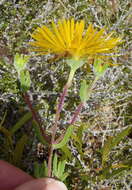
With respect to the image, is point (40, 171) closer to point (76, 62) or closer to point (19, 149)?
point (19, 149)

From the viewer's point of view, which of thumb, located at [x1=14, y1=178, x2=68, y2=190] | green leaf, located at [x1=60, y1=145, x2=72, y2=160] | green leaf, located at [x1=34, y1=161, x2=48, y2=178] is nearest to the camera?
thumb, located at [x1=14, y1=178, x2=68, y2=190]

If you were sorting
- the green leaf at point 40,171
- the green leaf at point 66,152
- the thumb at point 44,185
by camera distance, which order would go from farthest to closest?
the green leaf at point 66,152 → the green leaf at point 40,171 → the thumb at point 44,185

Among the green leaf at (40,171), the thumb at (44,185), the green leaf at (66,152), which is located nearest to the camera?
the thumb at (44,185)

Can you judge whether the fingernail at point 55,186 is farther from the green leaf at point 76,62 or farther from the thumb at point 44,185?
the green leaf at point 76,62

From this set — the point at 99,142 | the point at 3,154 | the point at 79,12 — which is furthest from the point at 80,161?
the point at 79,12

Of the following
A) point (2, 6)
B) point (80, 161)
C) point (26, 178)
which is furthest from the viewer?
point (2, 6)

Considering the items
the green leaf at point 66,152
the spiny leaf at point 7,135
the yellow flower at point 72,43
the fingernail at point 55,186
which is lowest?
the fingernail at point 55,186

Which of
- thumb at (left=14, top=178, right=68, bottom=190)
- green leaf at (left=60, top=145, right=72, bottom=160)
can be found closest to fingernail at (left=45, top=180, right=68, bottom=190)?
thumb at (left=14, top=178, right=68, bottom=190)

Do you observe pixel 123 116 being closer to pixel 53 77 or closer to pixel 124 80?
pixel 124 80

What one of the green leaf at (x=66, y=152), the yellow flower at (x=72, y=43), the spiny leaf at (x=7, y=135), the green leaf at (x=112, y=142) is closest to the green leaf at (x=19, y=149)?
the spiny leaf at (x=7, y=135)

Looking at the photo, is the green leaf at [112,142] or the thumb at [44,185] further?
the green leaf at [112,142]

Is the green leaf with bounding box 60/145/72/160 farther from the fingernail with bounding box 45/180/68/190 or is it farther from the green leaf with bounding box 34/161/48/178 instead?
the fingernail with bounding box 45/180/68/190
